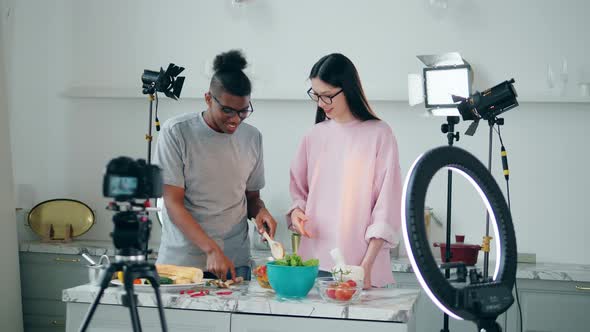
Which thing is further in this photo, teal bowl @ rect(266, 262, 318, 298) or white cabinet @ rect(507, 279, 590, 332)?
white cabinet @ rect(507, 279, 590, 332)

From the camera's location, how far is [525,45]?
3863mm

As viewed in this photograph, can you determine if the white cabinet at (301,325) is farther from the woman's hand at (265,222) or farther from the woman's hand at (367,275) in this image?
the woman's hand at (265,222)

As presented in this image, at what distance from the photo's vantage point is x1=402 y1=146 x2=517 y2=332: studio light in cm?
108

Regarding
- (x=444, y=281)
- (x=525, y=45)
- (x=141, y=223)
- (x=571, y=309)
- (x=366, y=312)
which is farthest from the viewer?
(x=525, y=45)

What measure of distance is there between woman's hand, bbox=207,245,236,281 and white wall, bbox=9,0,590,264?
1662 mm

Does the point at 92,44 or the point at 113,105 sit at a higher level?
the point at 92,44

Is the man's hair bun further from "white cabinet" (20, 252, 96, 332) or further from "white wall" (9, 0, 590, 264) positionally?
"white cabinet" (20, 252, 96, 332)

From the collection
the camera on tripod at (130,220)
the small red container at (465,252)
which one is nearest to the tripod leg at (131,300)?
the camera on tripod at (130,220)

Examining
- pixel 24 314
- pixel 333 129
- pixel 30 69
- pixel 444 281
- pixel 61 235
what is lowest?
pixel 24 314

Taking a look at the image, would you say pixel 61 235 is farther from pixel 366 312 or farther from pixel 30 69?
pixel 366 312

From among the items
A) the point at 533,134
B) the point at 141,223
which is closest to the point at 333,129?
the point at 141,223

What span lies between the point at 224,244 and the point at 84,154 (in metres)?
2.10

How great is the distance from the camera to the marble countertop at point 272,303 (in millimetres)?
1999

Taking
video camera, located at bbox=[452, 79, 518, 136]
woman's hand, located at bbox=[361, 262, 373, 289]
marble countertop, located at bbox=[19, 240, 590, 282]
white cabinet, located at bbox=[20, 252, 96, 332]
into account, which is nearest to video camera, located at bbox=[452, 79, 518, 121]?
video camera, located at bbox=[452, 79, 518, 136]
